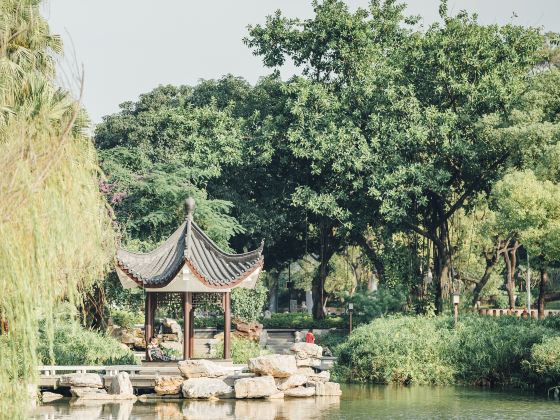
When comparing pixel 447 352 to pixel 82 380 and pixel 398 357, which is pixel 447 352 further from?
pixel 82 380

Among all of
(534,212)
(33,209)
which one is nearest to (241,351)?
(534,212)

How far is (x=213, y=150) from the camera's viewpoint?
3672 centimetres

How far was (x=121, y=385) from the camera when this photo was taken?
898 inches

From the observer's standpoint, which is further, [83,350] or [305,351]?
[305,351]

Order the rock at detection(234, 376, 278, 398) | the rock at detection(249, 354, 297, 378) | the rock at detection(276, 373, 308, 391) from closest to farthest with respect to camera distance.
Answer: the rock at detection(234, 376, 278, 398) → the rock at detection(249, 354, 297, 378) → the rock at detection(276, 373, 308, 391)

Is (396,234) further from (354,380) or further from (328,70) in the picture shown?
(354,380)

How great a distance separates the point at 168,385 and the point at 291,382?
2.99 metres

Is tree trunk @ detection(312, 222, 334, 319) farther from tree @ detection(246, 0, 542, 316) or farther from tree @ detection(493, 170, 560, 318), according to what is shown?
tree @ detection(493, 170, 560, 318)

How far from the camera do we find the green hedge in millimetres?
25938

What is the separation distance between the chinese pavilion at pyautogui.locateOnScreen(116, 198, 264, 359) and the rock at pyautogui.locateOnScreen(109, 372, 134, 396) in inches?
81.3

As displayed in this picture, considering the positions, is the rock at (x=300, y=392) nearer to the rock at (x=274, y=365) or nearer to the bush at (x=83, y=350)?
the rock at (x=274, y=365)

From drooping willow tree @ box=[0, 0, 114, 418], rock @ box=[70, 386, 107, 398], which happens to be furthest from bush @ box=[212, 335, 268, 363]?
drooping willow tree @ box=[0, 0, 114, 418]

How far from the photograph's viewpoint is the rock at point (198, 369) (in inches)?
920

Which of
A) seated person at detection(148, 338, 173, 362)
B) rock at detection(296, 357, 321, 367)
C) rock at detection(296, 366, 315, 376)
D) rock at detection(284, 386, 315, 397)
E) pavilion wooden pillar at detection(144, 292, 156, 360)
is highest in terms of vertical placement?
pavilion wooden pillar at detection(144, 292, 156, 360)
